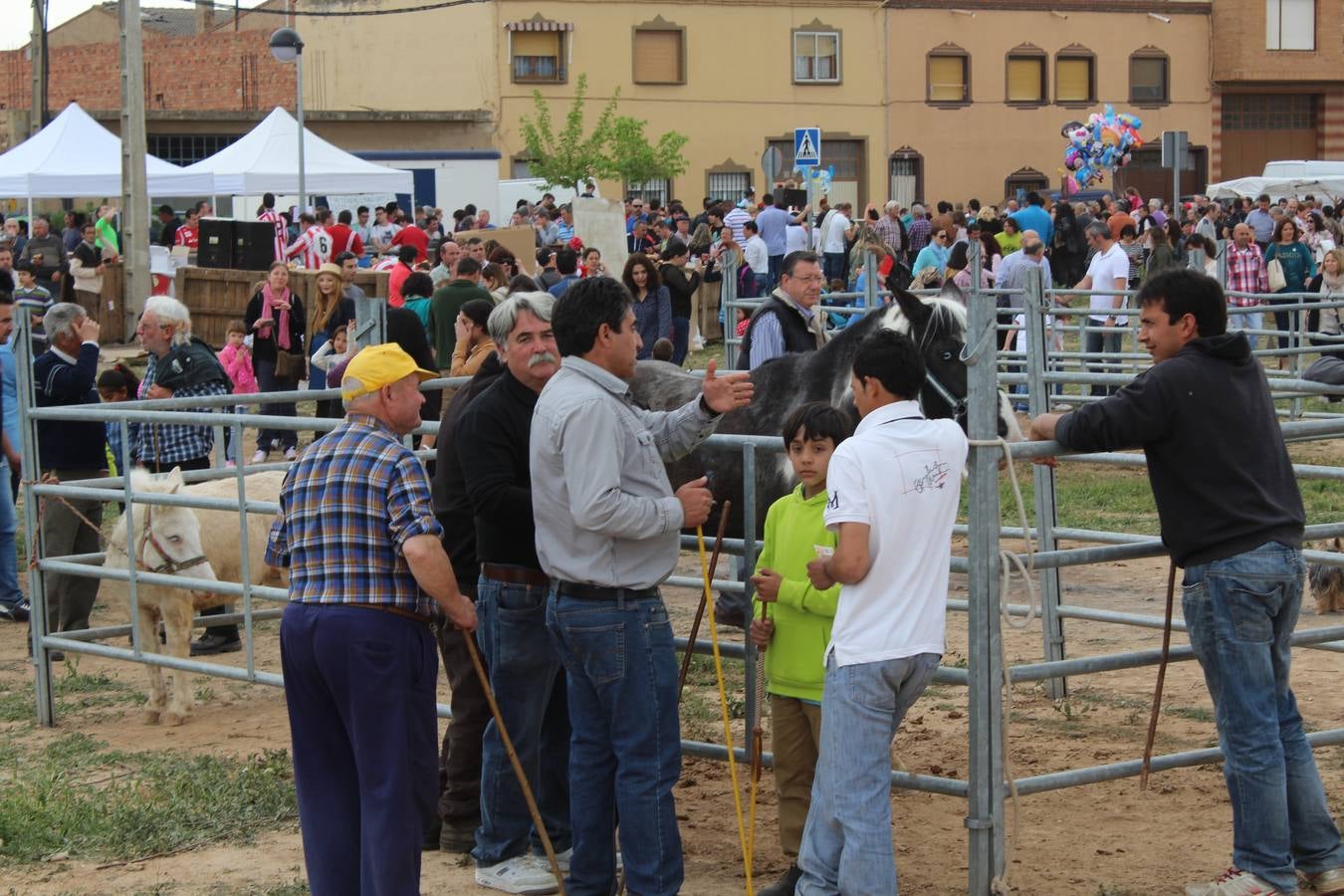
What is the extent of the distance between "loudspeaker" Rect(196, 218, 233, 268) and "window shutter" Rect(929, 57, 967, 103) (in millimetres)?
31247

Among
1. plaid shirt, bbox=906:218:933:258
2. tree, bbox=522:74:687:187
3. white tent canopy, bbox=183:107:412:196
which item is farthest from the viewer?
tree, bbox=522:74:687:187

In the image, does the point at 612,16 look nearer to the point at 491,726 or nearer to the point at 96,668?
the point at 96,668

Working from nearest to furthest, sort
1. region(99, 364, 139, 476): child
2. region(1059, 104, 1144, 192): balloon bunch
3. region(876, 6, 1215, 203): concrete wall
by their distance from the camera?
region(99, 364, 139, 476): child → region(1059, 104, 1144, 192): balloon bunch → region(876, 6, 1215, 203): concrete wall

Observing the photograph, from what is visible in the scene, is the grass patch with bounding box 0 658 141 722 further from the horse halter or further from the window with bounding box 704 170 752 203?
the window with bounding box 704 170 752 203

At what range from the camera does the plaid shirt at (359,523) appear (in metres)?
4.67

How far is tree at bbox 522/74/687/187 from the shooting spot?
143 feet

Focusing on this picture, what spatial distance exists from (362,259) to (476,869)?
22406 millimetres

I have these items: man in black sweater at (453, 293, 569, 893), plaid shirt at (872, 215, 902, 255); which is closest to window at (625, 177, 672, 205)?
plaid shirt at (872, 215, 902, 255)

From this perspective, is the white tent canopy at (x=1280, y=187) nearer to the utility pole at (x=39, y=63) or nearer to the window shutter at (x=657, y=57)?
the window shutter at (x=657, y=57)

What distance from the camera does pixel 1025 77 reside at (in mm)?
51688

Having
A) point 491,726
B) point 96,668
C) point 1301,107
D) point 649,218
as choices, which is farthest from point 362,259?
→ point 1301,107

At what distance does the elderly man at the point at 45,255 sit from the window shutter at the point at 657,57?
77.4 feet

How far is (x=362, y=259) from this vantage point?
27.1 metres

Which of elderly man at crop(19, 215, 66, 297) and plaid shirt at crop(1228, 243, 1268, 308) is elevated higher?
elderly man at crop(19, 215, 66, 297)
